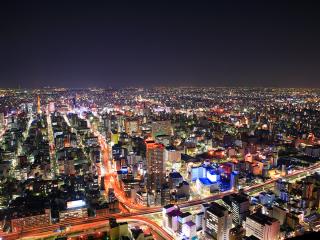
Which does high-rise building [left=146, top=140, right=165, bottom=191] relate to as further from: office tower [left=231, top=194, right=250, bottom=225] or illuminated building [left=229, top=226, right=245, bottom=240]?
illuminated building [left=229, top=226, right=245, bottom=240]

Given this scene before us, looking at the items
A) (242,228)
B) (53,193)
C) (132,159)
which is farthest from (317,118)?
(53,193)

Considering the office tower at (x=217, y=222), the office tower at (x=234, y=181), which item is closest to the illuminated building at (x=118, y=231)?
the office tower at (x=217, y=222)

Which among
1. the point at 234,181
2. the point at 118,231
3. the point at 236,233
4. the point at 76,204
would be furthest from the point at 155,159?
the point at 236,233

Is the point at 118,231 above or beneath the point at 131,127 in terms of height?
beneath

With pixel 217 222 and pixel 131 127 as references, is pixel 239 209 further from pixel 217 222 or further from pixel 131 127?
pixel 131 127

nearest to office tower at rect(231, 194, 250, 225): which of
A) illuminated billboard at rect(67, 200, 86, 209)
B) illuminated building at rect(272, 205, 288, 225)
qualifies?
illuminated building at rect(272, 205, 288, 225)

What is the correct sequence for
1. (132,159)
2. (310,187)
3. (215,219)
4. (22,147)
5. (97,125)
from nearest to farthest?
(215,219) < (310,187) < (132,159) < (22,147) < (97,125)

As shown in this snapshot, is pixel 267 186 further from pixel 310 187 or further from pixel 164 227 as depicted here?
pixel 164 227
